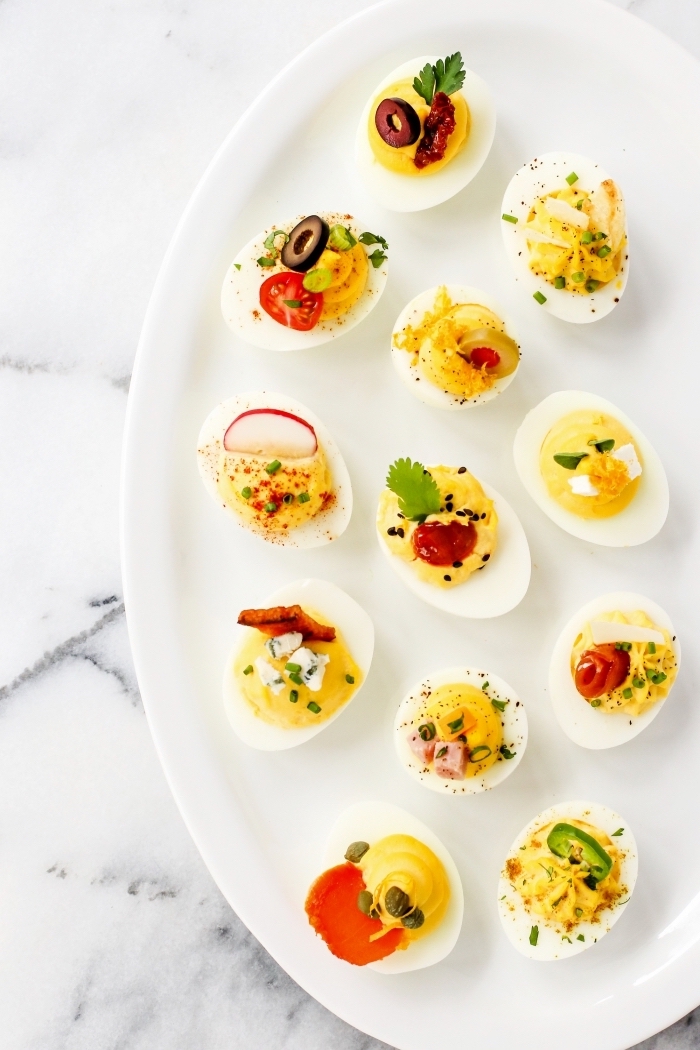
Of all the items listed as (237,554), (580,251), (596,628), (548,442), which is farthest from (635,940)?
(580,251)

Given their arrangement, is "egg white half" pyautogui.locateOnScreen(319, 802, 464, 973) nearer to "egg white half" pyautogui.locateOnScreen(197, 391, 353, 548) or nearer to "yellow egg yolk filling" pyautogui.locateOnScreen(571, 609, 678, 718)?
"yellow egg yolk filling" pyautogui.locateOnScreen(571, 609, 678, 718)

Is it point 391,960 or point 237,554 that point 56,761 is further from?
point 391,960

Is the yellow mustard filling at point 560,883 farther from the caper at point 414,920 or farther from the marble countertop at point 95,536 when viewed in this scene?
the marble countertop at point 95,536

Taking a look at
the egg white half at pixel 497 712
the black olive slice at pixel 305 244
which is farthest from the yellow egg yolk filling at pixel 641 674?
the black olive slice at pixel 305 244

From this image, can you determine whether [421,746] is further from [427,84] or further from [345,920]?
[427,84]

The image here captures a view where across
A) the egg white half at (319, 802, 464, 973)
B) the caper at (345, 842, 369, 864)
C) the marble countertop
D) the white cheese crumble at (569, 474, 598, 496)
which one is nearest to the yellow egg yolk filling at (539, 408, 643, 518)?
the white cheese crumble at (569, 474, 598, 496)

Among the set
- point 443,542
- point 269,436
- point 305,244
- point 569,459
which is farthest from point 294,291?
point 569,459
